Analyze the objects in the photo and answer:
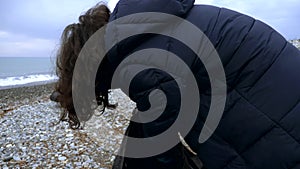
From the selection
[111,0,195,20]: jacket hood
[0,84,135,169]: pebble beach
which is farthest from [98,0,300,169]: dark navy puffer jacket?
[0,84,135,169]: pebble beach

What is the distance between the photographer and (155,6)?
1.72m

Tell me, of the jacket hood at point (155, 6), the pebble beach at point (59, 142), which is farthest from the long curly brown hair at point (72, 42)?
the pebble beach at point (59, 142)

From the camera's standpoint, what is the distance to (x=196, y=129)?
1.84m

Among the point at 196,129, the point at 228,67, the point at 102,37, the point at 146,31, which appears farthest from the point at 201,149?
the point at 102,37

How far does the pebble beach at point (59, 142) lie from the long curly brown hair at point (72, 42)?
2562 mm

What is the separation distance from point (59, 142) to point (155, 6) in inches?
173

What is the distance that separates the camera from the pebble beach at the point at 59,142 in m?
Result: 4.84

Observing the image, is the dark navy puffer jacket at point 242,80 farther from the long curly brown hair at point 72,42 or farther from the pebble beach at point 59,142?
the pebble beach at point 59,142

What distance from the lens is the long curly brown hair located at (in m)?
2.01

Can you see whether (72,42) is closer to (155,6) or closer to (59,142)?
(155,6)

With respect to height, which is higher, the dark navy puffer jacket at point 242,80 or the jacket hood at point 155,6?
the jacket hood at point 155,6

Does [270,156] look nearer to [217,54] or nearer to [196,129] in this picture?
[196,129]

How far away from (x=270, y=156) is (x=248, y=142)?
Result: 0.43ft

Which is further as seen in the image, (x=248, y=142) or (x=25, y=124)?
(x=25, y=124)
